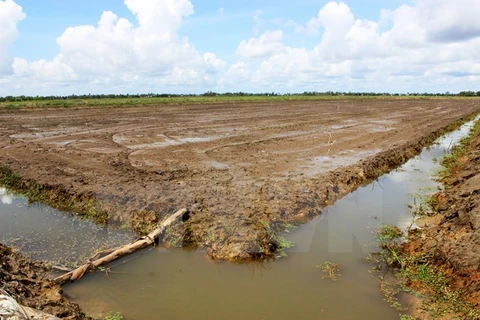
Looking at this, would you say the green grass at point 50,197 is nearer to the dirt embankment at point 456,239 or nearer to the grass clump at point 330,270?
the grass clump at point 330,270

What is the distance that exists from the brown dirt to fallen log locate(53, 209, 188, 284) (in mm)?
310

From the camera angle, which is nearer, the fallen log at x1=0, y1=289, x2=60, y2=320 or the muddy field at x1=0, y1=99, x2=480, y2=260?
the fallen log at x1=0, y1=289, x2=60, y2=320

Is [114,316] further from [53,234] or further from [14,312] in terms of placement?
[53,234]

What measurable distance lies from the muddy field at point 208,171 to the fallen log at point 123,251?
0.84 feet

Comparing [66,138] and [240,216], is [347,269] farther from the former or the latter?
[66,138]

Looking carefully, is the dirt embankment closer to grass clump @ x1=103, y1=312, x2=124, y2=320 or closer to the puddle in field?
the puddle in field

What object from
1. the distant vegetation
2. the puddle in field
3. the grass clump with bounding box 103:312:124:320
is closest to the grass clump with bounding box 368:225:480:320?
the puddle in field

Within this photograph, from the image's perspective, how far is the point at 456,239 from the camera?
6.39 meters

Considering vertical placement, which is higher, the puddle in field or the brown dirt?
the brown dirt

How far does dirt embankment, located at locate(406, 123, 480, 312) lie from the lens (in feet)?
18.2

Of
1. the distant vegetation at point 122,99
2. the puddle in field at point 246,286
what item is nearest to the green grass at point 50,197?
the puddle in field at point 246,286

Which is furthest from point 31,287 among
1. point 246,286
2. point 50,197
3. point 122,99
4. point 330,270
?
point 122,99

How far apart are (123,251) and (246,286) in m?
2.40

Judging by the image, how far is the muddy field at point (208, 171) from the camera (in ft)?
25.5
